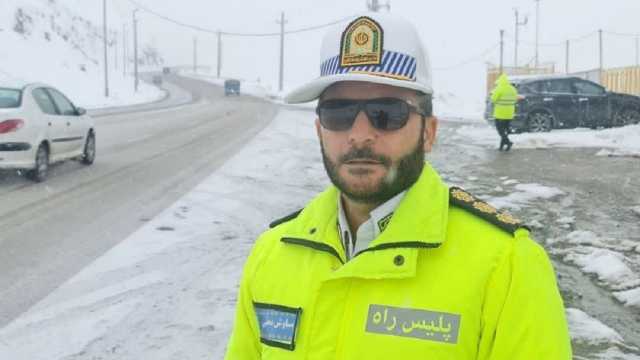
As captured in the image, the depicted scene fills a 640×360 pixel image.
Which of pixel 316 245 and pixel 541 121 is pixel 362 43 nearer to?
pixel 316 245

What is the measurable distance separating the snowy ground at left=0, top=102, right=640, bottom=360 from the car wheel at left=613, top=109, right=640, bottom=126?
11707 millimetres

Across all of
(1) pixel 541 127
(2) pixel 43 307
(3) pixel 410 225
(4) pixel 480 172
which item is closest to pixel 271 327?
(3) pixel 410 225

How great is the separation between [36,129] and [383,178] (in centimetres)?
1073

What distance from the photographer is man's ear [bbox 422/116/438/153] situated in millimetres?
2055

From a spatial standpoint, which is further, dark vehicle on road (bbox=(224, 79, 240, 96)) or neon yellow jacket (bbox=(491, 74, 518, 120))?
dark vehicle on road (bbox=(224, 79, 240, 96))

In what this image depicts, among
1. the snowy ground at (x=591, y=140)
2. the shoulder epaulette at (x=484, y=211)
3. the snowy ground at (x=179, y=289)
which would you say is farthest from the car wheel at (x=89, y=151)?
the shoulder epaulette at (x=484, y=211)

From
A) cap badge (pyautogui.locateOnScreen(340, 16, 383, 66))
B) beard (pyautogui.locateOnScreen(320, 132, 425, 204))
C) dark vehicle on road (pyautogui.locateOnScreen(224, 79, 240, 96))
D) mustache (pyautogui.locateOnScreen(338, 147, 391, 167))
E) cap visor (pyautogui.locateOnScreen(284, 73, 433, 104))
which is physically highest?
dark vehicle on road (pyautogui.locateOnScreen(224, 79, 240, 96))

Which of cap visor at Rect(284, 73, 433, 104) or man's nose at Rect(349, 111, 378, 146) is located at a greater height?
cap visor at Rect(284, 73, 433, 104)

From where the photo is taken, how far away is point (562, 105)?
20.5 metres

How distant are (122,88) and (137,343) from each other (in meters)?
69.9

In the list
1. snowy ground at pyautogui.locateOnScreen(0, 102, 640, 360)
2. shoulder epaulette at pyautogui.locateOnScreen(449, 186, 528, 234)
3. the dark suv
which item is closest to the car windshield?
snowy ground at pyautogui.locateOnScreen(0, 102, 640, 360)

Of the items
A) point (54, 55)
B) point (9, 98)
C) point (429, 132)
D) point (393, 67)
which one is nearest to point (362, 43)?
point (393, 67)

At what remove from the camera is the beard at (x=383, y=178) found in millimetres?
1883

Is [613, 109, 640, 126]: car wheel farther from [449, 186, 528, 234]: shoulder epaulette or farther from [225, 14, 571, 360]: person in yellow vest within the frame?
[449, 186, 528, 234]: shoulder epaulette
